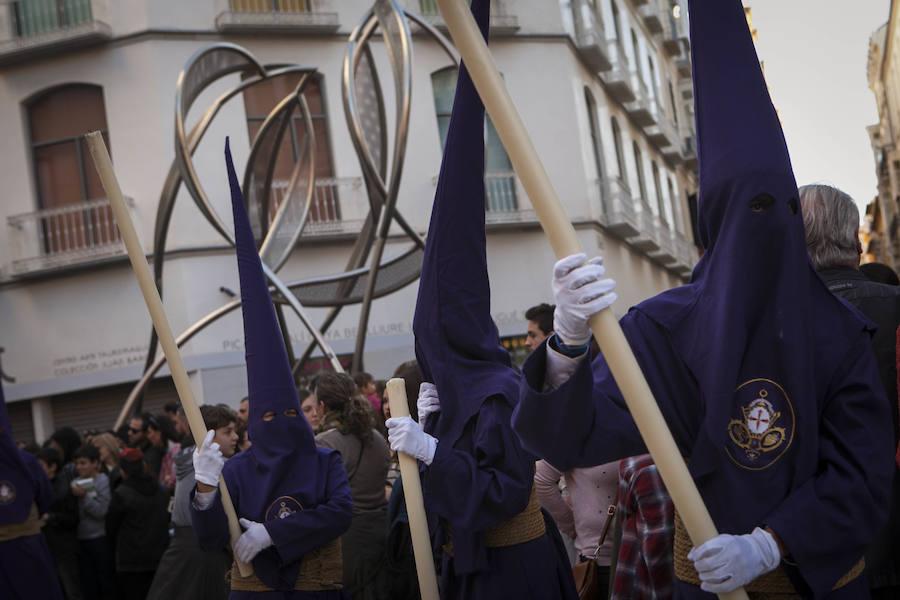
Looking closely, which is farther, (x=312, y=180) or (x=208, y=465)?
(x=312, y=180)

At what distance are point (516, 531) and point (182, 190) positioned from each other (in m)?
15.6

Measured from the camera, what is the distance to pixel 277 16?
18750 mm

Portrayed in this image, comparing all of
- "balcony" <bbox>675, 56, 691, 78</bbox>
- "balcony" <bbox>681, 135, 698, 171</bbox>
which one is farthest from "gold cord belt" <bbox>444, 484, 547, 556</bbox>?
"balcony" <bbox>675, 56, 691, 78</bbox>

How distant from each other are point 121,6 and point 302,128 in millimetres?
4034

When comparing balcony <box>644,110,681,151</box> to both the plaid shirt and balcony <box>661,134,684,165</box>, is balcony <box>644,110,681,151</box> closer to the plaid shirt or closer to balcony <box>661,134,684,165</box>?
balcony <box>661,134,684,165</box>

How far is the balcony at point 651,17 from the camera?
3017cm

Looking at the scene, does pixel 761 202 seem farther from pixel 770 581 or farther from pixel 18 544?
pixel 18 544

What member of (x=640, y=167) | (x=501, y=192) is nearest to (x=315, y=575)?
(x=501, y=192)

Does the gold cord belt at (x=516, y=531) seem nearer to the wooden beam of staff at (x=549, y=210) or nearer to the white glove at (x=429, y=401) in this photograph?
the white glove at (x=429, y=401)

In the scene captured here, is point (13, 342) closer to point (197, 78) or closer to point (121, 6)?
point (121, 6)

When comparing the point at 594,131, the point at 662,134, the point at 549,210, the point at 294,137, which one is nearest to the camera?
the point at 549,210

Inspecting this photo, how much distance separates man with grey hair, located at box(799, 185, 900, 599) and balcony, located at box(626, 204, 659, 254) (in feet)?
65.9

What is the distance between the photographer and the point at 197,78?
12.5m

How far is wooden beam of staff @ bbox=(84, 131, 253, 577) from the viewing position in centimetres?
305
